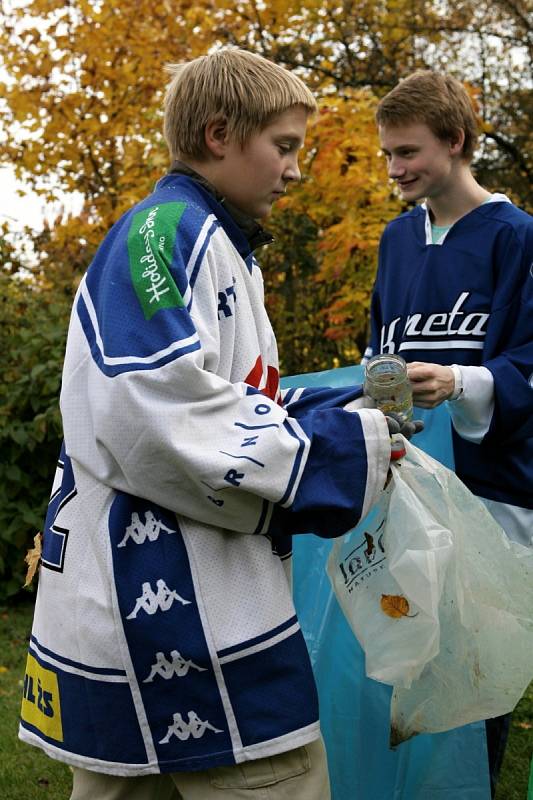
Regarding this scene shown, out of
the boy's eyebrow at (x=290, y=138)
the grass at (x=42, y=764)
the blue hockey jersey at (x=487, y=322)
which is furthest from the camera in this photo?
the grass at (x=42, y=764)

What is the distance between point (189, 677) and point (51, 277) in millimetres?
5656

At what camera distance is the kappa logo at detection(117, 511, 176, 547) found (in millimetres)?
1892

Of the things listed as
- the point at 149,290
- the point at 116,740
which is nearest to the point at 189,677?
the point at 116,740

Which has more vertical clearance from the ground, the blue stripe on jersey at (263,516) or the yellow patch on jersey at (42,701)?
the blue stripe on jersey at (263,516)

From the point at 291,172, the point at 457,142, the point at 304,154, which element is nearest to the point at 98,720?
the point at 291,172

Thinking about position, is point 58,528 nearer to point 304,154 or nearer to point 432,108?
point 432,108

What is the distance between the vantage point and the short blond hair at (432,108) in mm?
2809

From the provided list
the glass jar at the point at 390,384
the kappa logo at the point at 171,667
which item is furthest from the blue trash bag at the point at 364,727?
the kappa logo at the point at 171,667

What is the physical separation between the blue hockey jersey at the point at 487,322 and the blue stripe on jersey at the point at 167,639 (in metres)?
1.04

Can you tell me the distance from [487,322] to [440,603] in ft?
2.59

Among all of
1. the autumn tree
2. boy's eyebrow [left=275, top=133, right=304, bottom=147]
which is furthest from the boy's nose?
the autumn tree

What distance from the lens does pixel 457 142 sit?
284 centimetres

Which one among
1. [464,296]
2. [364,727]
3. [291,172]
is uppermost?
[291,172]

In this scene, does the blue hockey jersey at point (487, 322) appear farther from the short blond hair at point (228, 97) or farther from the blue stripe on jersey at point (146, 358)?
the blue stripe on jersey at point (146, 358)
